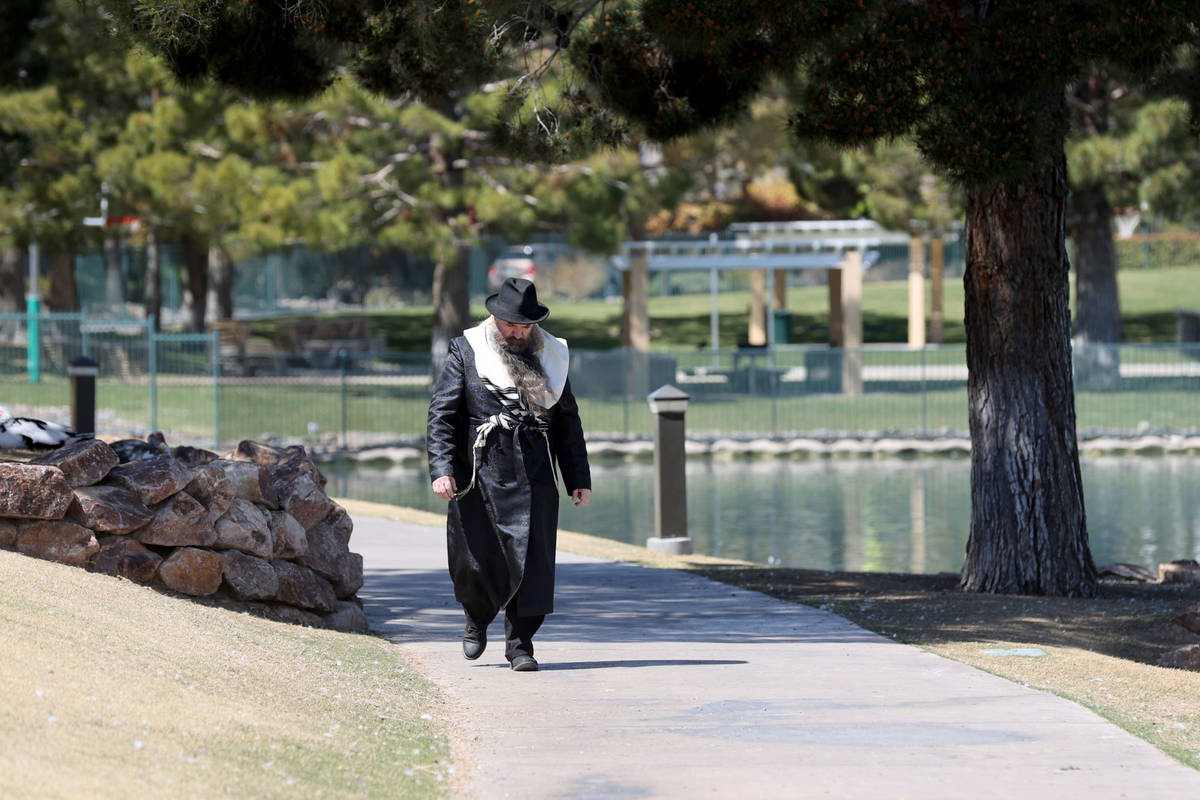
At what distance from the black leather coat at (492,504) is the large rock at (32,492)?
1.81 meters

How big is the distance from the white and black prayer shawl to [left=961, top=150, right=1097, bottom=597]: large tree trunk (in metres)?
4.48

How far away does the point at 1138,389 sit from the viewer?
1228 inches

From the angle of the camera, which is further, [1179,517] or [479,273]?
[479,273]

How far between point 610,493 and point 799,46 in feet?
44.4

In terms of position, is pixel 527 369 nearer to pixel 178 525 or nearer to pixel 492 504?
pixel 492 504

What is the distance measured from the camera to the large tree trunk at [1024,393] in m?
11.9

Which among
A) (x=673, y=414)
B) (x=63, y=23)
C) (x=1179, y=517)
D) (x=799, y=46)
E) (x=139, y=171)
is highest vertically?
(x=63, y=23)

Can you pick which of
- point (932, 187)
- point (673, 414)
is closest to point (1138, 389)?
point (932, 187)

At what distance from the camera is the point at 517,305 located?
8.42 m

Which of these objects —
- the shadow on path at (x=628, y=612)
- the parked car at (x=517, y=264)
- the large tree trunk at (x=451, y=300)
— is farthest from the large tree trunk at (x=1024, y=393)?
the parked car at (x=517, y=264)

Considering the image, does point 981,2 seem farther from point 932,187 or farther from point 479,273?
point 479,273

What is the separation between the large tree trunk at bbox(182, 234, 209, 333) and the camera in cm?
4228

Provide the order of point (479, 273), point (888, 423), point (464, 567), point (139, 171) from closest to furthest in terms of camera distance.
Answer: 1. point (464, 567)
2. point (888, 423)
3. point (139, 171)
4. point (479, 273)

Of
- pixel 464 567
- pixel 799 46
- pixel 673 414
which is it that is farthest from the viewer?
pixel 673 414
